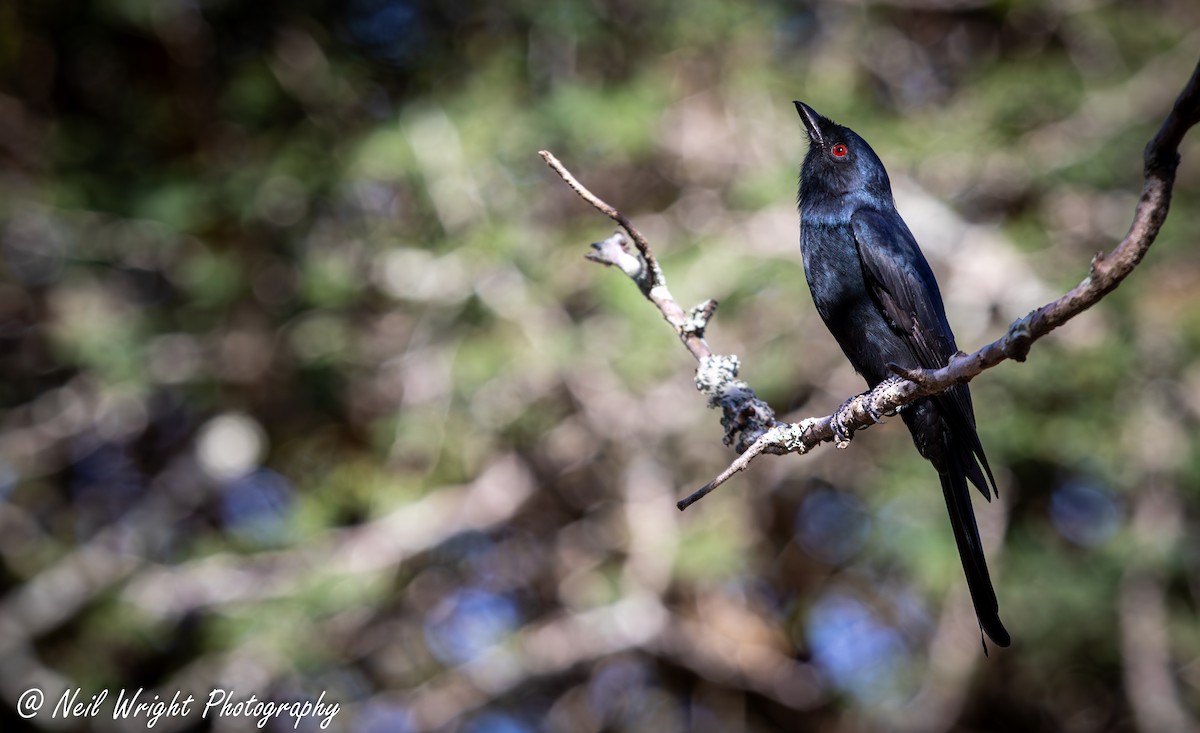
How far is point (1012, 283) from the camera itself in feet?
16.6

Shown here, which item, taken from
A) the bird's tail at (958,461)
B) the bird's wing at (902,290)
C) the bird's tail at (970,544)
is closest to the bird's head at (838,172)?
the bird's wing at (902,290)

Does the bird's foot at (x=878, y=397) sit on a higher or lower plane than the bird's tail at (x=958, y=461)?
higher

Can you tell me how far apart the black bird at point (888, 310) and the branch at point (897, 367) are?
0.56 metres

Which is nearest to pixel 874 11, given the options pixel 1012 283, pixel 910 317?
pixel 1012 283

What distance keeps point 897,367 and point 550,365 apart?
3520 millimetres

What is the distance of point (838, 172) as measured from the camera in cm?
300

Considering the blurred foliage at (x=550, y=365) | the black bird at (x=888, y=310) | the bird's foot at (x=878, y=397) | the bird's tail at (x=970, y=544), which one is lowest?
the blurred foliage at (x=550, y=365)

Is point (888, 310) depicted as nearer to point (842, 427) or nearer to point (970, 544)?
point (970, 544)

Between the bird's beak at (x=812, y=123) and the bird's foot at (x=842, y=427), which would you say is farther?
the bird's beak at (x=812, y=123)

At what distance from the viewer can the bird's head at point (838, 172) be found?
2951 mm

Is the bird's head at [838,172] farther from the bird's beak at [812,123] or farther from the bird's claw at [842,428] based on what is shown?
the bird's claw at [842,428]

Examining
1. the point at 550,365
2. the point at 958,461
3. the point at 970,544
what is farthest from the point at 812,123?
the point at 550,365

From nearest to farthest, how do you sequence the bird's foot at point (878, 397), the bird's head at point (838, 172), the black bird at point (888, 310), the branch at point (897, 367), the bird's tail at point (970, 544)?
the branch at point (897, 367) < the bird's foot at point (878, 397) < the bird's tail at point (970, 544) < the black bird at point (888, 310) < the bird's head at point (838, 172)

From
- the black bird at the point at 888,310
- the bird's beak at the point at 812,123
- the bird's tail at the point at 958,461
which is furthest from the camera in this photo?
the bird's beak at the point at 812,123
